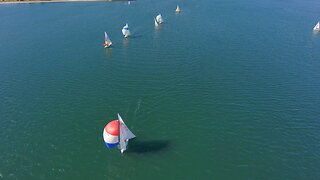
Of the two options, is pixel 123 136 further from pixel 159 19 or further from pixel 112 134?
pixel 159 19

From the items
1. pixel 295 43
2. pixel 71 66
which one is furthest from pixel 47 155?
pixel 295 43

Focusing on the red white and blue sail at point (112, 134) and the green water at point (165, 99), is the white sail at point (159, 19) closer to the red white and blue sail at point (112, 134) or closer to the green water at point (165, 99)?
the green water at point (165, 99)

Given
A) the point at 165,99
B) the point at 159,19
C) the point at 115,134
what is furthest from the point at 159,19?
the point at 115,134

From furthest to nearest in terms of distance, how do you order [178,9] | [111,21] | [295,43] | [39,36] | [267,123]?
[178,9]
[111,21]
[39,36]
[295,43]
[267,123]

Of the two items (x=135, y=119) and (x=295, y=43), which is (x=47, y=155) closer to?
(x=135, y=119)

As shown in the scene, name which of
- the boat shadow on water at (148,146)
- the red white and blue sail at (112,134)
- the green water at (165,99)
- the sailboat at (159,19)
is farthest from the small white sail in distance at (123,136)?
the sailboat at (159,19)

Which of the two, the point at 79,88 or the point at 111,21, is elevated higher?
the point at 111,21
